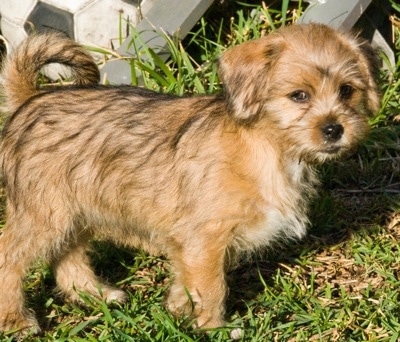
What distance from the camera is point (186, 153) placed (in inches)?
187

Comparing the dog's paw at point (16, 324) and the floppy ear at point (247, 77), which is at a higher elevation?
the floppy ear at point (247, 77)

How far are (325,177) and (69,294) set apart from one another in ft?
5.94

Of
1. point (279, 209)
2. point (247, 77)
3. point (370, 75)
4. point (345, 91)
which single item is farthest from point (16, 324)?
point (370, 75)

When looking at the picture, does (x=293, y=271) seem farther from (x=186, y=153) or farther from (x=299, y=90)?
(x=299, y=90)

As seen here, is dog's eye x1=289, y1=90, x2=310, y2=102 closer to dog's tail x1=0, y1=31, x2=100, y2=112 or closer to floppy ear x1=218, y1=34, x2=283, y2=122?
floppy ear x1=218, y1=34, x2=283, y2=122

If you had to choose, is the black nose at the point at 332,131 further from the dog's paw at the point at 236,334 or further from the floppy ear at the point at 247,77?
the dog's paw at the point at 236,334

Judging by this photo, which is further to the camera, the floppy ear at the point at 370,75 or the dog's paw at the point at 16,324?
the dog's paw at the point at 16,324

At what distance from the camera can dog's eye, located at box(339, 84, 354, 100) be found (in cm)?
455

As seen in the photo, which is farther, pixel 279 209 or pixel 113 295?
pixel 113 295

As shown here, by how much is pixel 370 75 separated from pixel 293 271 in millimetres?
1253

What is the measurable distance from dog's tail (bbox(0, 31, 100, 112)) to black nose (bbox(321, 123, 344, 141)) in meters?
1.39

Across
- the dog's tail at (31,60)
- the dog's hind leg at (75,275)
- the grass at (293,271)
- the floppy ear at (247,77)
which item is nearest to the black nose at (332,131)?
the floppy ear at (247,77)

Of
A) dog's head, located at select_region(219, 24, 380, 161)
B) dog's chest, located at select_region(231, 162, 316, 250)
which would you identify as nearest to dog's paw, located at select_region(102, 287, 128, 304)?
dog's chest, located at select_region(231, 162, 316, 250)

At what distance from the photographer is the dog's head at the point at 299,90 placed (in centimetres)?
444
